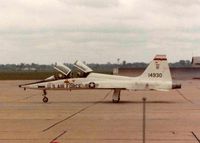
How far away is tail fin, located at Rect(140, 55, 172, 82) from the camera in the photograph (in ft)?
108

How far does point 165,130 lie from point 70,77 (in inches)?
633

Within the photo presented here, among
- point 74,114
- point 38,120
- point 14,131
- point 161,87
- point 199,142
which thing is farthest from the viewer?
point 161,87

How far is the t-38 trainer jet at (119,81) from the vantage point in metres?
32.6

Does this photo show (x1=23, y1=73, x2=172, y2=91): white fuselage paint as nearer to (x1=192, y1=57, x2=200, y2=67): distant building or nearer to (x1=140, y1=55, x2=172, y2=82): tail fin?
(x1=140, y1=55, x2=172, y2=82): tail fin

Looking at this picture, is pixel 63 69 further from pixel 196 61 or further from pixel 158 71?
pixel 196 61

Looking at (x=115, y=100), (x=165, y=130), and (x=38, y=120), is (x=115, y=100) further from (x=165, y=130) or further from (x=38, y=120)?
(x=165, y=130)

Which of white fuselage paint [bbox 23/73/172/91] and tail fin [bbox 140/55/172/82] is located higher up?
tail fin [bbox 140/55/172/82]

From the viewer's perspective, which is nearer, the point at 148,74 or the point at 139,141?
the point at 139,141

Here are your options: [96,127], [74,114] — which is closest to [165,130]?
[96,127]

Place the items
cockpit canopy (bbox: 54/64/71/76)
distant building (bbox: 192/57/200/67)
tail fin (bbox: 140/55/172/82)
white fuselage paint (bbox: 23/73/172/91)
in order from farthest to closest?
distant building (bbox: 192/57/200/67) → cockpit canopy (bbox: 54/64/71/76) → tail fin (bbox: 140/55/172/82) → white fuselage paint (bbox: 23/73/172/91)

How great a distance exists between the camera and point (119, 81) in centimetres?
3297

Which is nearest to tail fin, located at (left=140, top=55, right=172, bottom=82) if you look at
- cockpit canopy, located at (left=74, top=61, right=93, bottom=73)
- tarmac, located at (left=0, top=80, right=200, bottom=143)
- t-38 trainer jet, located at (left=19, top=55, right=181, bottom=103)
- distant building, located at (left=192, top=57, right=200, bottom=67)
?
t-38 trainer jet, located at (left=19, top=55, right=181, bottom=103)

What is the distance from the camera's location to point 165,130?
1808 cm

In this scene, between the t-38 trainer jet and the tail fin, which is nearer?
the t-38 trainer jet
